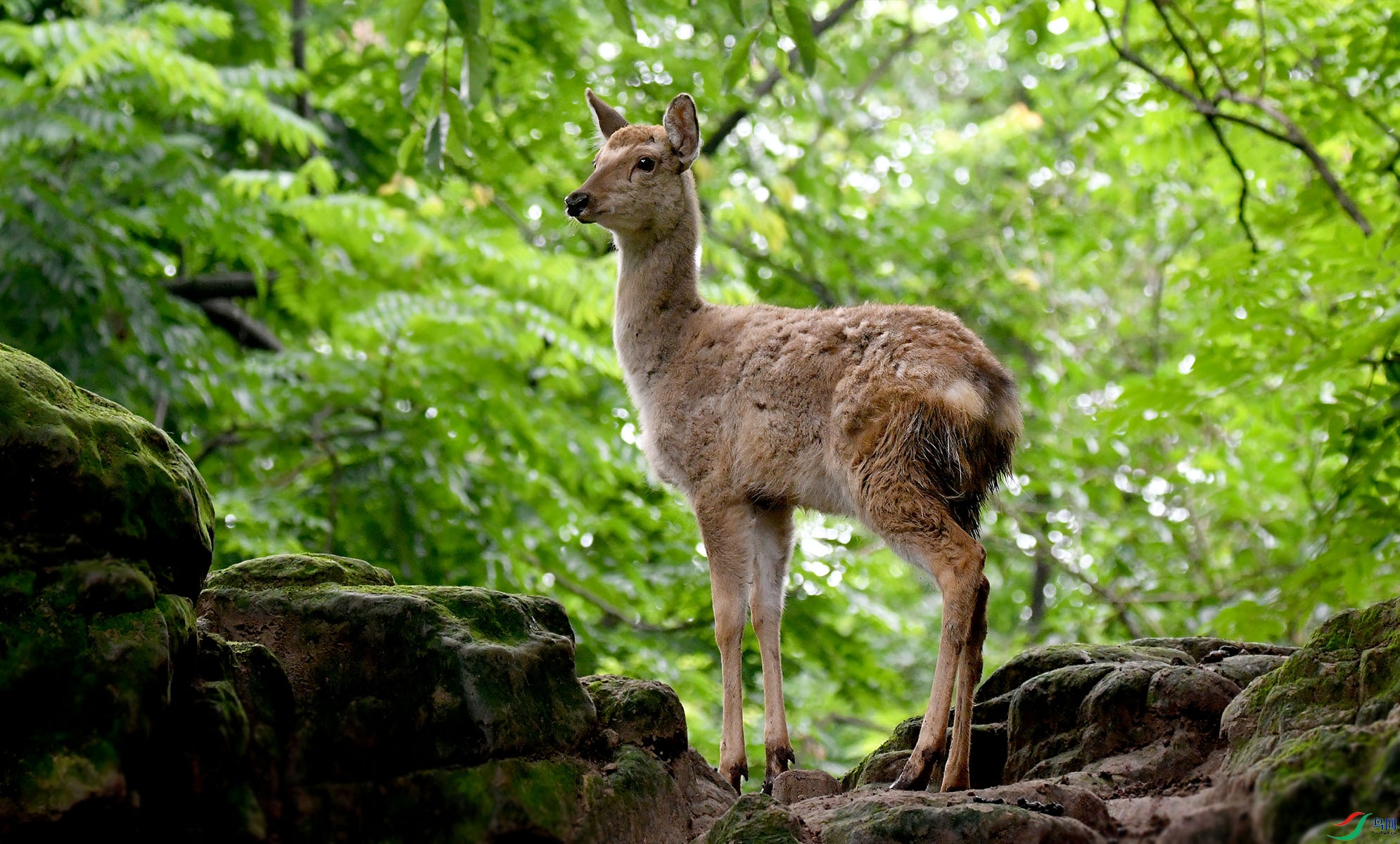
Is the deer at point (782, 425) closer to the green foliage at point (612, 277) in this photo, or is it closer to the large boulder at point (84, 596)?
the green foliage at point (612, 277)

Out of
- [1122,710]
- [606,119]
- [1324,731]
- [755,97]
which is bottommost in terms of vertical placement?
[1324,731]

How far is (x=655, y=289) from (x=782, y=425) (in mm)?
1574

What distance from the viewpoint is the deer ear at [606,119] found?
7836mm

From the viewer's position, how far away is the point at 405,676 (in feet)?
14.2

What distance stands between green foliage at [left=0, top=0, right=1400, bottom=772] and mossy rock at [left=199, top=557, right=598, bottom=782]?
2.50 m

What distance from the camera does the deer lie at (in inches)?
209

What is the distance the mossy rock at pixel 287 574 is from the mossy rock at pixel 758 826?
67.1 inches

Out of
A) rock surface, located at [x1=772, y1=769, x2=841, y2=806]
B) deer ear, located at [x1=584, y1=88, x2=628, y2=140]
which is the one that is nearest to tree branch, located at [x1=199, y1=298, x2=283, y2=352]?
deer ear, located at [x1=584, y1=88, x2=628, y2=140]

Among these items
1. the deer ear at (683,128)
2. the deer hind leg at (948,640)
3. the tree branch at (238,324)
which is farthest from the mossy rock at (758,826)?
the tree branch at (238,324)

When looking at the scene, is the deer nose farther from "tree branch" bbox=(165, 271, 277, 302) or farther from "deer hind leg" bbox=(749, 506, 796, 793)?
"tree branch" bbox=(165, 271, 277, 302)

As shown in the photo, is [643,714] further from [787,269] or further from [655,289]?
[787,269]

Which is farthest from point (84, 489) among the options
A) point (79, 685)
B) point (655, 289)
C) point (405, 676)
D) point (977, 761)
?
point (977, 761)

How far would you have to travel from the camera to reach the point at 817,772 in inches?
215

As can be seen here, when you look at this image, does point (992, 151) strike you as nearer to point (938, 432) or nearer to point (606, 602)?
point (606, 602)
